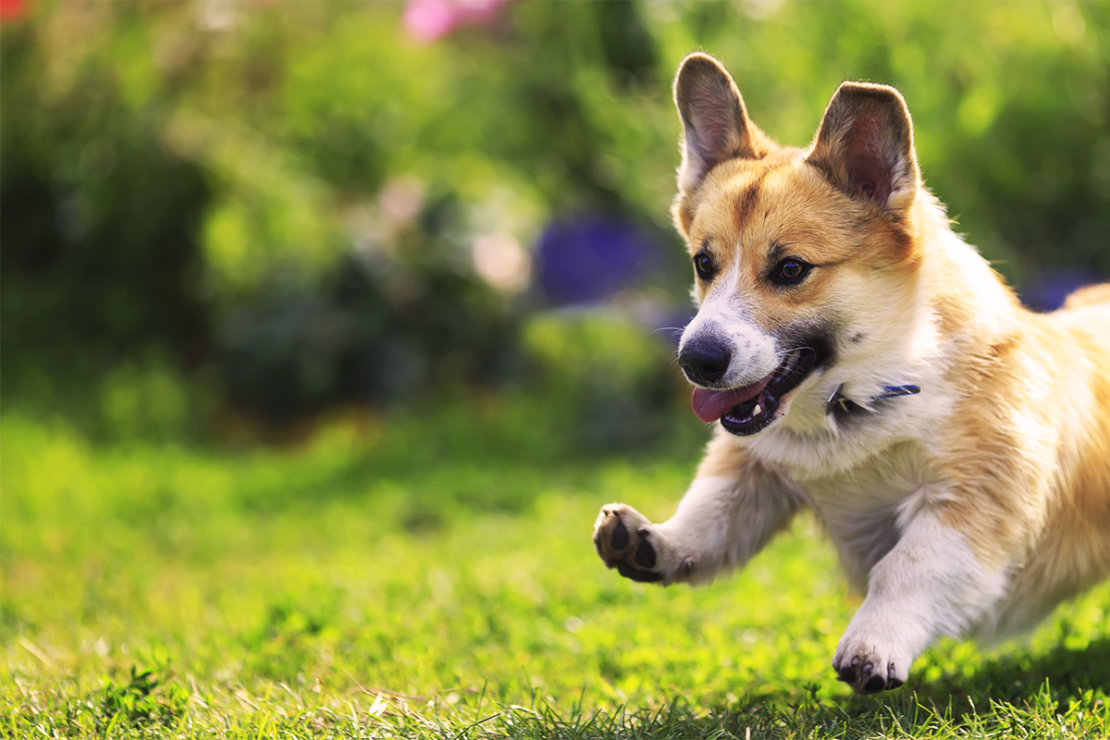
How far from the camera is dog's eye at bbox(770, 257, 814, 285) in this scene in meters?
3.02

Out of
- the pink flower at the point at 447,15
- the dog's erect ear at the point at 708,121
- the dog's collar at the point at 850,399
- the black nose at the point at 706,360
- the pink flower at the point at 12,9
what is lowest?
the dog's collar at the point at 850,399

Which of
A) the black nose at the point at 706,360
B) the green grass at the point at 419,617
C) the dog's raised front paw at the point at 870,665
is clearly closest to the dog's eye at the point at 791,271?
the black nose at the point at 706,360

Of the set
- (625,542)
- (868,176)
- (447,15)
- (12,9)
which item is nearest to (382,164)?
(447,15)

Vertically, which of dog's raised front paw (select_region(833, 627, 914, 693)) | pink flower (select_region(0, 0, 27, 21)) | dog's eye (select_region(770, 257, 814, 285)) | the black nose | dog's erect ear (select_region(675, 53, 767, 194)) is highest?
pink flower (select_region(0, 0, 27, 21))

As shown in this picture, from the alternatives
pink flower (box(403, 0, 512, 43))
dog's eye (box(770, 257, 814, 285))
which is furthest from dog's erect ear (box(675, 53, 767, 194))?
pink flower (box(403, 0, 512, 43))

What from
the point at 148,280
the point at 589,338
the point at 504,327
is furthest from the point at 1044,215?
the point at 148,280

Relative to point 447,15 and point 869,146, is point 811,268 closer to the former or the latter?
point 869,146

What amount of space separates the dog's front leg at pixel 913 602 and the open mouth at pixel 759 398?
1.59ft

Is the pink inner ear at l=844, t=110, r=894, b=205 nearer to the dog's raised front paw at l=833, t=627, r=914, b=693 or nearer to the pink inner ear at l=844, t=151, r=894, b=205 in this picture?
the pink inner ear at l=844, t=151, r=894, b=205

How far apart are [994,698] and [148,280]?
24.9 feet

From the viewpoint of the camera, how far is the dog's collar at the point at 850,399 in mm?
3000

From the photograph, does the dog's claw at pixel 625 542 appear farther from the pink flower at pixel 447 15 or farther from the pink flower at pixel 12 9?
the pink flower at pixel 12 9

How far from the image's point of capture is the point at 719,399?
3016 mm

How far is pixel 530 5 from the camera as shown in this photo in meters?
8.53
